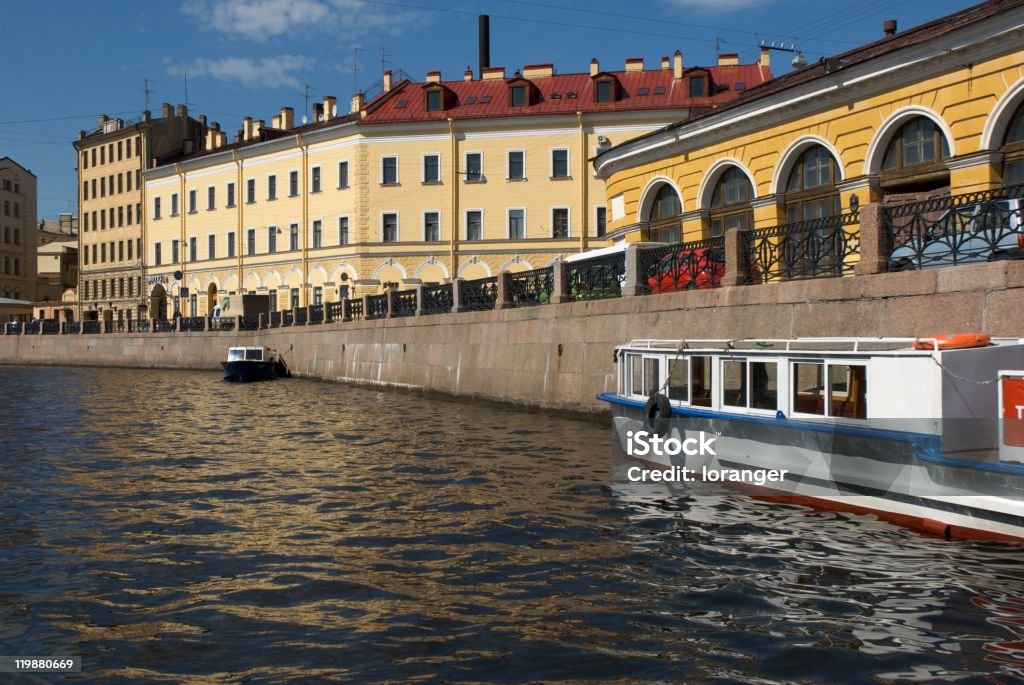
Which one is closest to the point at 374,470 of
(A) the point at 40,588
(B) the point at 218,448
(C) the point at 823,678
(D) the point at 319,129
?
(B) the point at 218,448

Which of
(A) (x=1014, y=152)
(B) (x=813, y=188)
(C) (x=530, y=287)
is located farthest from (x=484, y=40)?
(A) (x=1014, y=152)

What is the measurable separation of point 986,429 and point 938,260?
13.0ft

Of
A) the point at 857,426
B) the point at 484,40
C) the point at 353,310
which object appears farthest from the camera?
the point at 484,40

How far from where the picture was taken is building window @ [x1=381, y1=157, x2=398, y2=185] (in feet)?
158

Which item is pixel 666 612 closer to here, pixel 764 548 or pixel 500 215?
pixel 764 548

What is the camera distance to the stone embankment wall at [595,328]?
11703 millimetres

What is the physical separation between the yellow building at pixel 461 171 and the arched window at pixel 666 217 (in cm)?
1817

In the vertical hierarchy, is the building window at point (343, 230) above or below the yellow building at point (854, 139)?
above

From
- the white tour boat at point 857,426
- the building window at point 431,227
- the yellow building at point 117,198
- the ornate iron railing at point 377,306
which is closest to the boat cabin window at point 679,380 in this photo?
the white tour boat at point 857,426

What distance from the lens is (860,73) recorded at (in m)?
18.8

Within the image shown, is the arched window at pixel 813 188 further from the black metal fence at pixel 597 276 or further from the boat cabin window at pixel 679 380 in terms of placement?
the boat cabin window at pixel 679 380

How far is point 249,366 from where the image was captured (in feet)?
120

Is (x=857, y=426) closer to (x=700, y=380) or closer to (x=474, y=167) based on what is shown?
(x=700, y=380)

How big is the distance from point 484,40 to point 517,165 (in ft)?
37.5
